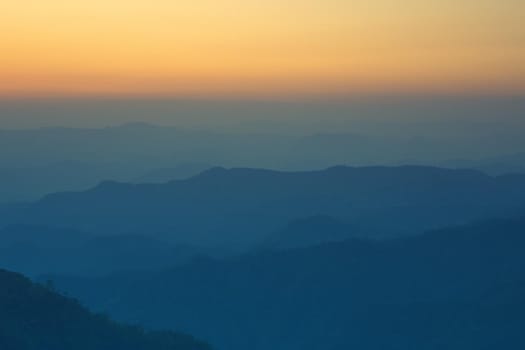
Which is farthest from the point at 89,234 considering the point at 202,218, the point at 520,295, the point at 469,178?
the point at 520,295

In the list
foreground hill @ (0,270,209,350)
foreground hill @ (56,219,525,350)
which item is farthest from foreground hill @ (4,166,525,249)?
foreground hill @ (0,270,209,350)

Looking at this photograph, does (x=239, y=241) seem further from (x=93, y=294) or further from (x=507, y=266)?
(x=507, y=266)

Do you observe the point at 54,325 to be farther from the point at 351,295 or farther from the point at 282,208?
the point at 282,208

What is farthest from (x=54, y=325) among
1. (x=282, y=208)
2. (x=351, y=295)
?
(x=282, y=208)

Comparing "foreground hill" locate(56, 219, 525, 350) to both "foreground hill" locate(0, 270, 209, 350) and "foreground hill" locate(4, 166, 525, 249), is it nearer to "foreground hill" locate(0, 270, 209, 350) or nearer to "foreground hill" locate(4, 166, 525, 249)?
"foreground hill" locate(0, 270, 209, 350)

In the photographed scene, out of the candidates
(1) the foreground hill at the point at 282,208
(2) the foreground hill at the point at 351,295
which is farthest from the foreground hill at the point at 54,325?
(1) the foreground hill at the point at 282,208

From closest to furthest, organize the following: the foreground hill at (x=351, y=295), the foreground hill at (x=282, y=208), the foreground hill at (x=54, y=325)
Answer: the foreground hill at (x=54, y=325)
the foreground hill at (x=351, y=295)
the foreground hill at (x=282, y=208)

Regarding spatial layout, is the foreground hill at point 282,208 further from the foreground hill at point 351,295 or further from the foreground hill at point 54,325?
the foreground hill at point 54,325
